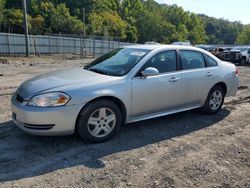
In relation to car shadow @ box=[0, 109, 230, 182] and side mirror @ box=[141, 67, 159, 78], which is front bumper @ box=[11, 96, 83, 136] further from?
side mirror @ box=[141, 67, 159, 78]

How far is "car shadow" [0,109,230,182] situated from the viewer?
4.04 metres

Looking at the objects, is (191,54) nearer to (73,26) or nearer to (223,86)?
(223,86)

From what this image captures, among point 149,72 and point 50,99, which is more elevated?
point 149,72

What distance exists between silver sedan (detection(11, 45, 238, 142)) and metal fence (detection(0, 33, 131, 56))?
1007 inches

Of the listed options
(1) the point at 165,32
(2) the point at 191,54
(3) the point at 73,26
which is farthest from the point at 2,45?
(1) the point at 165,32

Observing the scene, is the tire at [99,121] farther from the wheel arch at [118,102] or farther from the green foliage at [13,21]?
the green foliage at [13,21]

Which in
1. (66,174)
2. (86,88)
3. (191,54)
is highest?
(191,54)

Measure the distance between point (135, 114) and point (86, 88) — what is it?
107 cm

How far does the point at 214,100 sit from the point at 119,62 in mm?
2399

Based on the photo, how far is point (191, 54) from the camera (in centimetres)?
624

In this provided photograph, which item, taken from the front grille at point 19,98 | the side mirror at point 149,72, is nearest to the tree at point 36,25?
the front grille at point 19,98

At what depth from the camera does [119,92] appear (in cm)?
492

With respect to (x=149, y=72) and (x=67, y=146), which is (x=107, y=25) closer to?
(x=149, y=72)

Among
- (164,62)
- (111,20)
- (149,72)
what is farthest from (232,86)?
(111,20)
